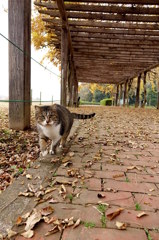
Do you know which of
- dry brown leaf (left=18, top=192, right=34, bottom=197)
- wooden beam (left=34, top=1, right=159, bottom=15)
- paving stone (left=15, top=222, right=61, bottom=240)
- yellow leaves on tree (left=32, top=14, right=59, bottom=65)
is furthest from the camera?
yellow leaves on tree (left=32, top=14, right=59, bottom=65)

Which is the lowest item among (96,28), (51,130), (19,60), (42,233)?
(42,233)

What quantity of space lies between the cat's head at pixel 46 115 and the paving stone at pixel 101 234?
5.17ft

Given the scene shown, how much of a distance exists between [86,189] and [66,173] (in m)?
0.39

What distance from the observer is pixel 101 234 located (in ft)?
4.17

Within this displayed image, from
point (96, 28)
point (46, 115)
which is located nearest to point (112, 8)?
point (96, 28)

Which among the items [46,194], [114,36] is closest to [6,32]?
[46,194]

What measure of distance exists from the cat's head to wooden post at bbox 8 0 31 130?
1.22m

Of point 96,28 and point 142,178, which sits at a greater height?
point 96,28

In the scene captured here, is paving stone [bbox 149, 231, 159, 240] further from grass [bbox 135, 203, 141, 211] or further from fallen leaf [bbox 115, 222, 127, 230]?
grass [bbox 135, 203, 141, 211]

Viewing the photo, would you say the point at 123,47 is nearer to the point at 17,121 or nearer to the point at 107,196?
the point at 17,121

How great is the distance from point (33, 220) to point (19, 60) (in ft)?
10.3

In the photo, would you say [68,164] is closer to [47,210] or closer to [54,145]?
[54,145]

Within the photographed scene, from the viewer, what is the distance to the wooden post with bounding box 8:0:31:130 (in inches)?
148

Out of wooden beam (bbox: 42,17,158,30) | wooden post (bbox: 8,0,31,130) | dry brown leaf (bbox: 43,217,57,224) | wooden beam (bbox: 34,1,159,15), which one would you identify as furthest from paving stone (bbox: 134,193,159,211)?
wooden beam (bbox: 42,17,158,30)
